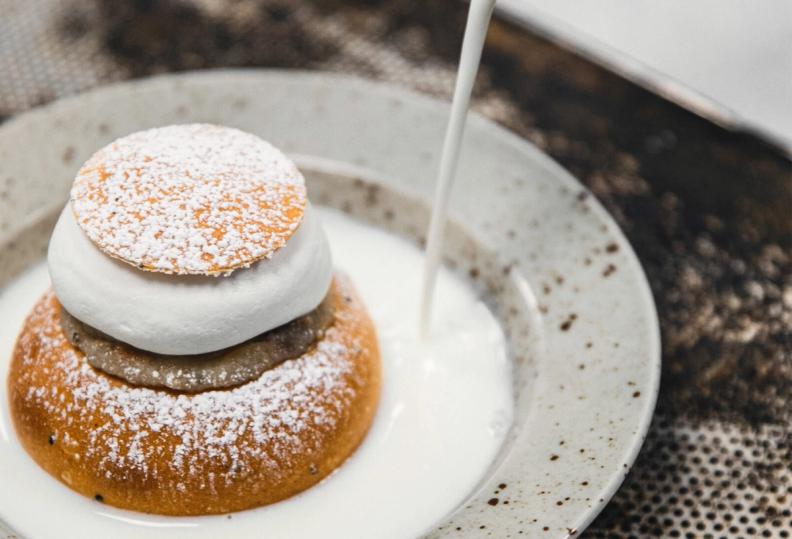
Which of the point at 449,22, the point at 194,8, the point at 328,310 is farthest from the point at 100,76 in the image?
the point at 328,310

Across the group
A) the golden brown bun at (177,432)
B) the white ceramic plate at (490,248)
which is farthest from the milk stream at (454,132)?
the golden brown bun at (177,432)

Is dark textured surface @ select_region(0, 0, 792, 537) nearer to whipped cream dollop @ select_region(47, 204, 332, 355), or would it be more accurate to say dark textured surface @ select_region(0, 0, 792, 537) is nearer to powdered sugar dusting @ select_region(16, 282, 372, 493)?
powdered sugar dusting @ select_region(16, 282, 372, 493)

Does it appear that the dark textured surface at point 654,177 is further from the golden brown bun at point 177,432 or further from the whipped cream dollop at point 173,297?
the whipped cream dollop at point 173,297

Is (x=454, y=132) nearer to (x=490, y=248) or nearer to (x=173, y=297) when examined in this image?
(x=490, y=248)

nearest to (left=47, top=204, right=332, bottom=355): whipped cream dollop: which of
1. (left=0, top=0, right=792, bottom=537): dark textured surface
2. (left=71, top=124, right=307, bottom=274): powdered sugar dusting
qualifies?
(left=71, top=124, right=307, bottom=274): powdered sugar dusting

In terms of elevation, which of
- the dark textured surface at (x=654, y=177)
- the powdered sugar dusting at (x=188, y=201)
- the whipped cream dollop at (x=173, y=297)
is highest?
the powdered sugar dusting at (x=188, y=201)

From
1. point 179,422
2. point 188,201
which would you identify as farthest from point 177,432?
point 188,201
